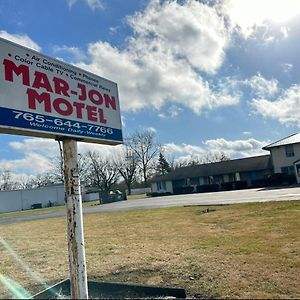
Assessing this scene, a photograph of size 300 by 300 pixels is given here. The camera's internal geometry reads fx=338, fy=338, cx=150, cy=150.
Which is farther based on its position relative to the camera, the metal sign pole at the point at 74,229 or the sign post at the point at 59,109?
the metal sign pole at the point at 74,229

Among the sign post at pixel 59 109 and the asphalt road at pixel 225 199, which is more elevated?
the sign post at pixel 59 109

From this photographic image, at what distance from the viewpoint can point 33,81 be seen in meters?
4.36

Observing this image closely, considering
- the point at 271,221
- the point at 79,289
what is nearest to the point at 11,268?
the point at 79,289

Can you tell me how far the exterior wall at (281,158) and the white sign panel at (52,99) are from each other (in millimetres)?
39456

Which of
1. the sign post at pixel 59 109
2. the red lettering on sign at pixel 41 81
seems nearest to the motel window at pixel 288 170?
the sign post at pixel 59 109

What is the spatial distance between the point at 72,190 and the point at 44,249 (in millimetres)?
6299

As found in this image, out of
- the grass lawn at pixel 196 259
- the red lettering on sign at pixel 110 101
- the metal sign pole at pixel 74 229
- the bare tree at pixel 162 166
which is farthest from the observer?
the bare tree at pixel 162 166

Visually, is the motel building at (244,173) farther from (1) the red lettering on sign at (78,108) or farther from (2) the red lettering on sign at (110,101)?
(1) the red lettering on sign at (78,108)

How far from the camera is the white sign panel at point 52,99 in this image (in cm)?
406

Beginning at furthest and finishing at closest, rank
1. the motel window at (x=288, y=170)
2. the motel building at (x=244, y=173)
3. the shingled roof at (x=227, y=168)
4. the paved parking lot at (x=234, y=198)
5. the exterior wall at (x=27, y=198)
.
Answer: the exterior wall at (x=27, y=198) < the shingled roof at (x=227, y=168) < the motel building at (x=244, y=173) < the motel window at (x=288, y=170) < the paved parking lot at (x=234, y=198)

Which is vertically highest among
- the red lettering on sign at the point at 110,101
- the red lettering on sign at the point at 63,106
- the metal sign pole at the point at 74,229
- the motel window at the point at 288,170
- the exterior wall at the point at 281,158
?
the exterior wall at the point at 281,158

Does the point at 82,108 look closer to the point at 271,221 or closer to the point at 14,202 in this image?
the point at 271,221

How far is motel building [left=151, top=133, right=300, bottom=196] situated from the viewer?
40.6 metres

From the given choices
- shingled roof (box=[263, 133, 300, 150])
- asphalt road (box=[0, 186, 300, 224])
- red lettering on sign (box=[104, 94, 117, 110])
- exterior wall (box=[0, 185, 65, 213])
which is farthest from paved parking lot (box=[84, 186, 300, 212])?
exterior wall (box=[0, 185, 65, 213])
